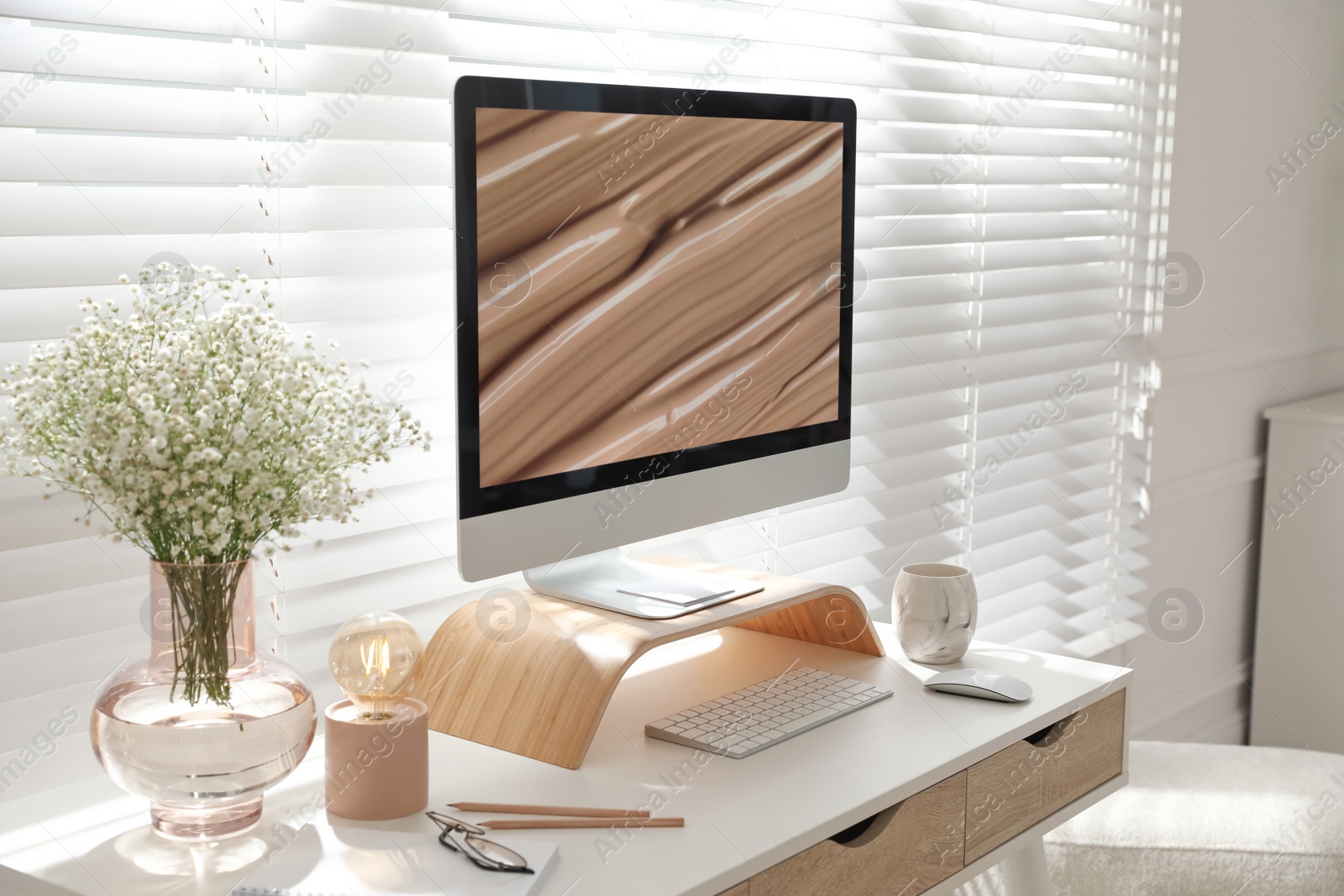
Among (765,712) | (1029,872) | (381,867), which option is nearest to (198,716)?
(381,867)

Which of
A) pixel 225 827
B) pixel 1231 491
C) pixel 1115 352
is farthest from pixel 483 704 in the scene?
pixel 1231 491

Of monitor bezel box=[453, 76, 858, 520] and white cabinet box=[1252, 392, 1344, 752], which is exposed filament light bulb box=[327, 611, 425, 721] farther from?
white cabinet box=[1252, 392, 1344, 752]

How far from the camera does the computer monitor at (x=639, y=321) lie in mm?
1190

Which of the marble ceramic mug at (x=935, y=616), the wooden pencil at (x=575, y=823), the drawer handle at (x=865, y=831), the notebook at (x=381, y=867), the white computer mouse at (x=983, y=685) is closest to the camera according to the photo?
the notebook at (x=381, y=867)

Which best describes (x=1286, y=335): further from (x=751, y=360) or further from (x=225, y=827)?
(x=225, y=827)

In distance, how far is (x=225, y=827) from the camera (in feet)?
3.44

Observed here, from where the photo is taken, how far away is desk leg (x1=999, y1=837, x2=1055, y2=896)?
168cm

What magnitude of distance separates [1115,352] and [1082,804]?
1.35 meters

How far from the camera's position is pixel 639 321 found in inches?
52.6

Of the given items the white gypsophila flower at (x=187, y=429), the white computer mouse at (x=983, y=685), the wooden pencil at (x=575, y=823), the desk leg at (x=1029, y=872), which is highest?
the white gypsophila flower at (x=187, y=429)

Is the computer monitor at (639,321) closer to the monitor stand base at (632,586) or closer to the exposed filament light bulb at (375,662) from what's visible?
the monitor stand base at (632,586)

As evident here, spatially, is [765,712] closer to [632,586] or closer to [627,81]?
[632,586]

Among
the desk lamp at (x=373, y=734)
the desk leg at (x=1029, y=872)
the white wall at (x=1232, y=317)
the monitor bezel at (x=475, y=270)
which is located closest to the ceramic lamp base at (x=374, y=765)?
the desk lamp at (x=373, y=734)

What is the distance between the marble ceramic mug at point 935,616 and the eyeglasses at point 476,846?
0.67 meters
